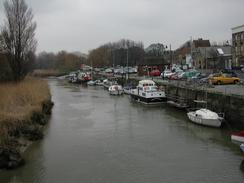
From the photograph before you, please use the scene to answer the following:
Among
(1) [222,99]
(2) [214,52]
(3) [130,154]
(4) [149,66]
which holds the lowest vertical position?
(3) [130,154]

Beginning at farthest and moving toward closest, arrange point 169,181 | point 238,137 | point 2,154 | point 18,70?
point 18,70, point 238,137, point 2,154, point 169,181

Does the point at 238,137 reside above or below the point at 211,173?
above

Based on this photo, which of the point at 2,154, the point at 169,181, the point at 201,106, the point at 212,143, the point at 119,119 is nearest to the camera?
the point at 169,181

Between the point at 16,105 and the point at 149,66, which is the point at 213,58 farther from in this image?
the point at 16,105

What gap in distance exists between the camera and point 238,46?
217ft

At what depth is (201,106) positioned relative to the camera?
117ft

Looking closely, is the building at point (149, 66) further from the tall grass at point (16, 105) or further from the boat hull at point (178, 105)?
the tall grass at point (16, 105)

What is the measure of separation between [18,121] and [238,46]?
171ft

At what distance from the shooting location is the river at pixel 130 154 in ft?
57.5

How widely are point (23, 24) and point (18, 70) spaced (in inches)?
206

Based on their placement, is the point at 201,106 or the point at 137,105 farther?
the point at 137,105

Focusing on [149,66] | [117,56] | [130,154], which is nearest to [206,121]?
[130,154]

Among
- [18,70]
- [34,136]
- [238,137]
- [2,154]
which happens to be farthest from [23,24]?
[238,137]

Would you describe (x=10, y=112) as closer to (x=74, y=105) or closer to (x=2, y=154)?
(x=2, y=154)
